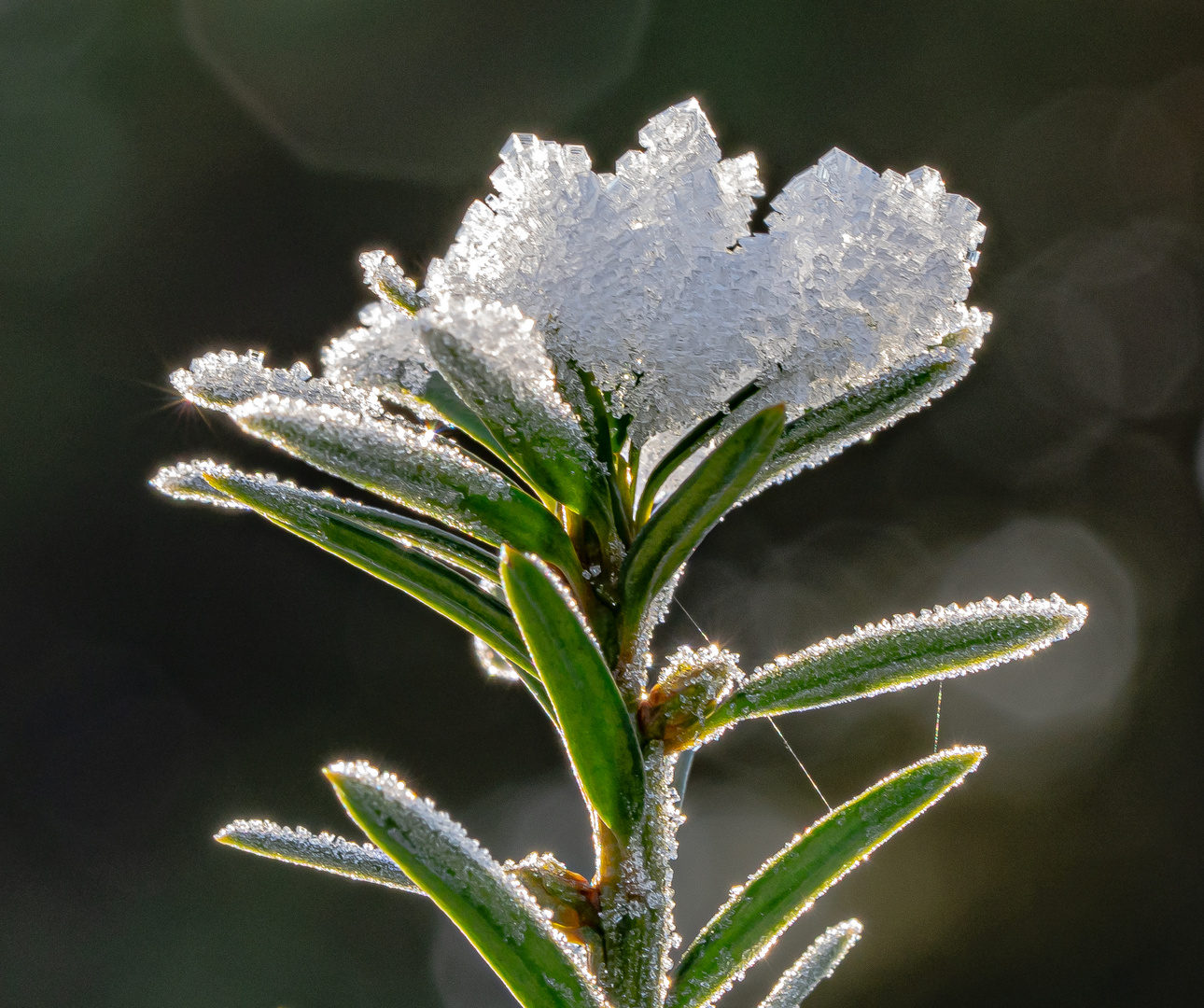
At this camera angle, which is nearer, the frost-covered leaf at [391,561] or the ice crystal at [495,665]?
the frost-covered leaf at [391,561]

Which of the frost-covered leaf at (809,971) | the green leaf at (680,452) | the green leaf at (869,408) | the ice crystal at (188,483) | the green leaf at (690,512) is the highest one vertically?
the ice crystal at (188,483)

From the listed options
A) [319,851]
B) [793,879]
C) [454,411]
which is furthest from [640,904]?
[454,411]

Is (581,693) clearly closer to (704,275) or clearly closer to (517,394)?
(517,394)

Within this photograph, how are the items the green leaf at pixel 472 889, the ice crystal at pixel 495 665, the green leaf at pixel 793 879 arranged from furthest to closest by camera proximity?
the ice crystal at pixel 495 665 < the green leaf at pixel 793 879 < the green leaf at pixel 472 889

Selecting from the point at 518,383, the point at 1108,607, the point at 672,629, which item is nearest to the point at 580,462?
the point at 518,383

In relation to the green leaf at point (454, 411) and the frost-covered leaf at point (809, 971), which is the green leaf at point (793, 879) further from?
the green leaf at point (454, 411)

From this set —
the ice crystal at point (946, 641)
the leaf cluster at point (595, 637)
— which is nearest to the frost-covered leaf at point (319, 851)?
the leaf cluster at point (595, 637)

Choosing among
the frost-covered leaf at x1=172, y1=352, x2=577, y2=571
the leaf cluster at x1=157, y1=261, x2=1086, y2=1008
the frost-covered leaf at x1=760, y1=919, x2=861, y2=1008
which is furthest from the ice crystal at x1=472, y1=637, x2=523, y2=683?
the frost-covered leaf at x1=760, y1=919, x2=861, y2=1008

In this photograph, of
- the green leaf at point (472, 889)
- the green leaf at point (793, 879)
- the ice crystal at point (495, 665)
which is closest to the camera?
the green leaf at point (472, 889)
